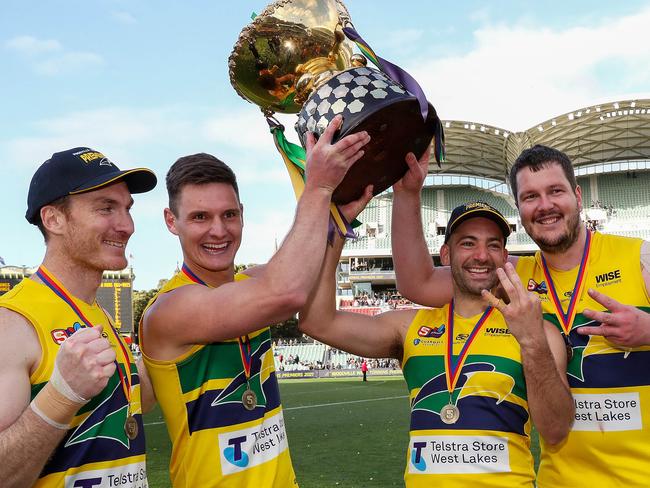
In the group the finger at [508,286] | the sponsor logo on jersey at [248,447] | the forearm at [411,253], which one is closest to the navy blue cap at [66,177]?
the sponsor logo on jersey at [248,447]

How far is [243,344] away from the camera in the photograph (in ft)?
9.41

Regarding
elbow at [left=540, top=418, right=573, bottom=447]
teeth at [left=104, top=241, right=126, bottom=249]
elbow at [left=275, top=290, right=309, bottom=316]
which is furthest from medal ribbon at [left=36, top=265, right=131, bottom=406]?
elbow at [left=540, top=418, right=573, bottom=447]

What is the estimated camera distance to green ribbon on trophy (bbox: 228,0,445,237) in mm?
2436

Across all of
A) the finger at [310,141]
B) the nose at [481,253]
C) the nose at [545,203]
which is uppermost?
the finger at [310,141]

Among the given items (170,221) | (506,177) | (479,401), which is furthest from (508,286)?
(506,177)

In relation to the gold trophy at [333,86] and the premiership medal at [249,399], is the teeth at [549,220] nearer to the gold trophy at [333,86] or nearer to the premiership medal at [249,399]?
the gold trophy at [333,86]

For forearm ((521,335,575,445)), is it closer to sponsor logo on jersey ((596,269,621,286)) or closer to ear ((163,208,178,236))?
sponsor logo on jersey ((596,269,621,286))

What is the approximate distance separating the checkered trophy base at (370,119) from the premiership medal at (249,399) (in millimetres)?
950

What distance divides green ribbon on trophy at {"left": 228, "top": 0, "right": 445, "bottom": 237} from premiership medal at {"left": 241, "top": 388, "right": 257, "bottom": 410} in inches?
33.3

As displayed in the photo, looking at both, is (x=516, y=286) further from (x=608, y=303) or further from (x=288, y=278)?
(x=288, y=278)

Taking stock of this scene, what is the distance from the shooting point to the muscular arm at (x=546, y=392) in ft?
8.97

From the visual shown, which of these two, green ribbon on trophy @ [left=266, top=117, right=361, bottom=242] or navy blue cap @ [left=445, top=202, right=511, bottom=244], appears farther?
navy blue cap @ [left=445, top=202, right=511, bottom=244]

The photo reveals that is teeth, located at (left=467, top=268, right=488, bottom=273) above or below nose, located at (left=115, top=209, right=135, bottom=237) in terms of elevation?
below

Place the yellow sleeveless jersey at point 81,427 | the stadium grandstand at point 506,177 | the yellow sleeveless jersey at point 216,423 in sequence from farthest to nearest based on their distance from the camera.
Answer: the stadium grandstand at point 506,177, the yellow sleeveless jersey at point 216,423, the yellow sleeveless jersey at point 81,427
